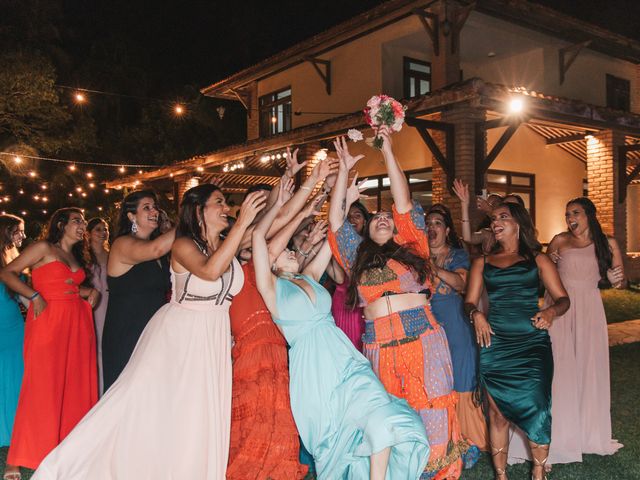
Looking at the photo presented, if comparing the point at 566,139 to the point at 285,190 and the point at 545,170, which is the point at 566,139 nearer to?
the point at 545,170

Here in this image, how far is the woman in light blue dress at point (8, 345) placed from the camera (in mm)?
5250

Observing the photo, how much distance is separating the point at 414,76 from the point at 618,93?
6.59 m

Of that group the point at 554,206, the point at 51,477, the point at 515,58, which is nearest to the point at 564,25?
the point at 515,58

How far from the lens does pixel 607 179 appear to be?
13.1m

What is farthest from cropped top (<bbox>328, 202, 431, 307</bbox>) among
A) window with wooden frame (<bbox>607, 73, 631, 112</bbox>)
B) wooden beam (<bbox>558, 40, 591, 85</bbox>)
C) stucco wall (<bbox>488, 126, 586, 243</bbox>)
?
window with wooden frame (<bbox>607, 73, 631, 112</bbox>)

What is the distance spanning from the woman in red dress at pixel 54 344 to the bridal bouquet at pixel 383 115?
2824 mm

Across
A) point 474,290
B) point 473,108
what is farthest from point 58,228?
point 473,108

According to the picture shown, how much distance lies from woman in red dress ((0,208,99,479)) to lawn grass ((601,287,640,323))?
9252 millimetres

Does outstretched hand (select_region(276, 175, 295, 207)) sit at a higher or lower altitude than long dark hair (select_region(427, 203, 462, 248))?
higher

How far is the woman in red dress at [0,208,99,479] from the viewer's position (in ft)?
15.2

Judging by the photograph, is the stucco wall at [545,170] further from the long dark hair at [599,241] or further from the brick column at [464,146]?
the long dark hair at [599,241]

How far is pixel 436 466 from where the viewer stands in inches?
146

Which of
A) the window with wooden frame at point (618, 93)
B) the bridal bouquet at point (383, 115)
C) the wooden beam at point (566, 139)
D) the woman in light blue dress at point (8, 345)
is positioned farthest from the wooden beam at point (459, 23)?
the woman in light blue dress at point (8, 345)

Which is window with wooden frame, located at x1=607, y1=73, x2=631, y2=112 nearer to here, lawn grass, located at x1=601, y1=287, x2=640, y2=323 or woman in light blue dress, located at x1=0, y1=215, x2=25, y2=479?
lawn grass, located at x1=601, y1=287, x2=640, y2=323
